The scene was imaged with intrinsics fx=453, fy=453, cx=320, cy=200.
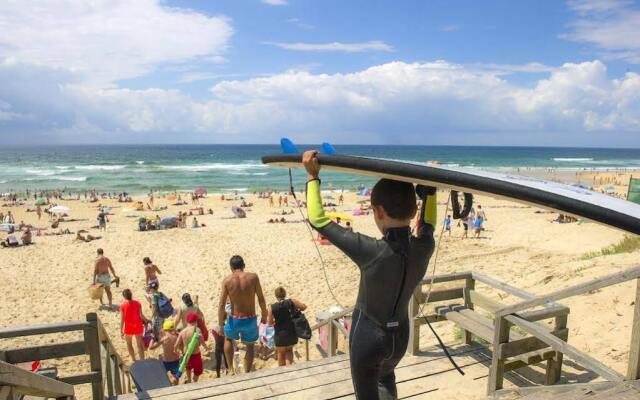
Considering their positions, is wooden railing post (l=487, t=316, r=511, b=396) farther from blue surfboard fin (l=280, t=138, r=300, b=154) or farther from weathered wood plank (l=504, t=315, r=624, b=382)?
blue surfboard fin (l=280, t=138, r=300, b=154)

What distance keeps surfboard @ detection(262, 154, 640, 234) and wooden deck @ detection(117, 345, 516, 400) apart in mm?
2560

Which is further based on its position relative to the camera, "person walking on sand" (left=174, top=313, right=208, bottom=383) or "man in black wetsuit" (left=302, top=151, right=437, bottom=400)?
"person walking on sand" (left=174, top=313, right=208, bottom=383)

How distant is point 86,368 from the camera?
25.9ft

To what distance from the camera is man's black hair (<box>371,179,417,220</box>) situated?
2.39 metres

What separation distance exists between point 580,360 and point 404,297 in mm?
2296

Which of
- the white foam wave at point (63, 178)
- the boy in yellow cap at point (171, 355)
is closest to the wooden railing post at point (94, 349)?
the boy in yellow cap at point (171, 355)

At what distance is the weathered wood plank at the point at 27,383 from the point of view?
217cm

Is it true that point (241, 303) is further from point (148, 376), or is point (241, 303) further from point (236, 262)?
point (148, 376)

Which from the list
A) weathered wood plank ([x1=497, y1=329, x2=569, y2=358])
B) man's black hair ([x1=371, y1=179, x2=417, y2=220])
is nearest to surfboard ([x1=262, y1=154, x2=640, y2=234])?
man's black hair ([x1=371, y1=179, x2=417, y2=220])

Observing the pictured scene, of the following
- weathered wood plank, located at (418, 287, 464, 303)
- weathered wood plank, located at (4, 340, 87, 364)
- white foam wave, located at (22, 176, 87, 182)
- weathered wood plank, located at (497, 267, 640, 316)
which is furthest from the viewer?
white foam wave, located at (22, 176, 87, 182)

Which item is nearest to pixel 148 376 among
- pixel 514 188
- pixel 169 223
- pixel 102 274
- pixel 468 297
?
pixel 468 297

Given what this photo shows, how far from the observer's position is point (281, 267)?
47.4 ft

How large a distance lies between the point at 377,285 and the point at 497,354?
7.38ft

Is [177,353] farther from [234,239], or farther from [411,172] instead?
[234,239]
